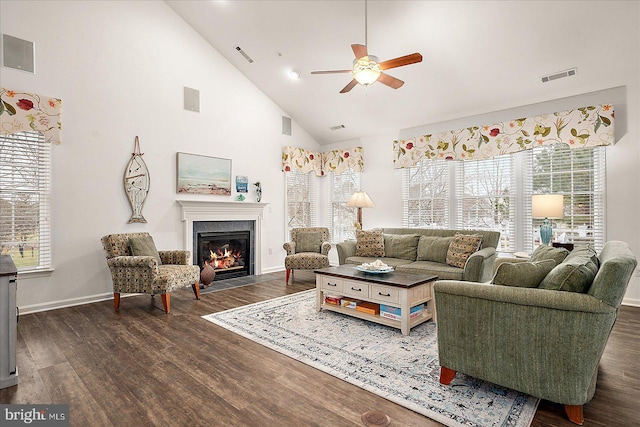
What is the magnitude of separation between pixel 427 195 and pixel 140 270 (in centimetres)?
475

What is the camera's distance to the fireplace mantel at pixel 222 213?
554cm

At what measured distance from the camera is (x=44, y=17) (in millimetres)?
4219

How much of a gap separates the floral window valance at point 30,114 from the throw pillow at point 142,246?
1.53 metres

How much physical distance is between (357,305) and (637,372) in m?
2.32

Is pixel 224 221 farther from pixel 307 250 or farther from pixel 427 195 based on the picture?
pixel 427 195

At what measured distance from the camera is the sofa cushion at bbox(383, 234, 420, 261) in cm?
527

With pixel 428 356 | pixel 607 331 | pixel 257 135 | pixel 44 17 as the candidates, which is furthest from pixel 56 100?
pixel 607 331

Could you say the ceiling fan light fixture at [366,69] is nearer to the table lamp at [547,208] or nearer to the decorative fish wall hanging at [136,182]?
the table lamp at [547,208]

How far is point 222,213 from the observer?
19.7 feet

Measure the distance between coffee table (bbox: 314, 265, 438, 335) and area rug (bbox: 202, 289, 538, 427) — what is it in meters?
0.10

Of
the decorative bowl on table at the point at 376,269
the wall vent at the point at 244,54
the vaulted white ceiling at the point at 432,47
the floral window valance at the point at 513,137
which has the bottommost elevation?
A: the decorative bowl on table at the point at 376,269

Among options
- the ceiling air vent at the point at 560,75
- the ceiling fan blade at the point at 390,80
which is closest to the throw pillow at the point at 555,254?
the ceiling fan blade at the point at 390,80

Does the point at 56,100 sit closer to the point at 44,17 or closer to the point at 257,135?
the point at 44,17

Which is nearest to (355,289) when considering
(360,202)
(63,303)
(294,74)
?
(360,202)
